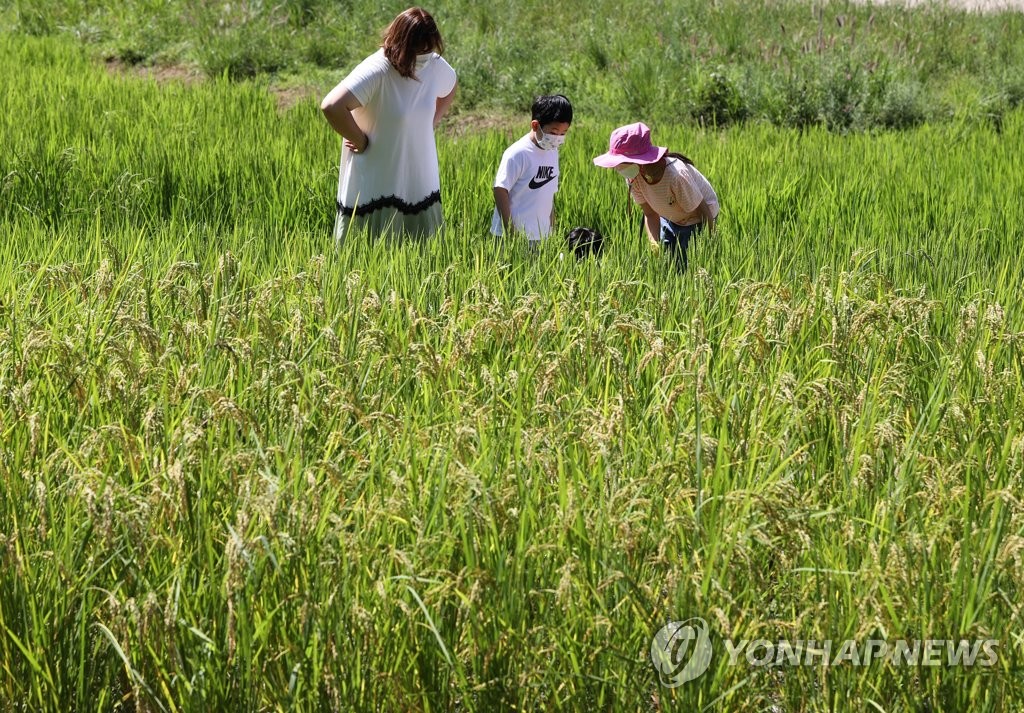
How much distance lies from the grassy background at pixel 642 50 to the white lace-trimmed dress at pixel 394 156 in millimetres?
4211

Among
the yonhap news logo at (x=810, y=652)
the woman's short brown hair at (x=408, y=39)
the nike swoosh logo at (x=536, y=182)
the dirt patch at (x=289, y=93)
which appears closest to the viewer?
the yonhap news logo at (x=810, y=652)

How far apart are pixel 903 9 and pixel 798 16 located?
1201 millimetres

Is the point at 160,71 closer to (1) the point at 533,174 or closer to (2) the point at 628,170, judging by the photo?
(1) the point at 533,174

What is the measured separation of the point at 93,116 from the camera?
6.91 m

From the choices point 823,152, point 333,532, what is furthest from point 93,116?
point 333,532

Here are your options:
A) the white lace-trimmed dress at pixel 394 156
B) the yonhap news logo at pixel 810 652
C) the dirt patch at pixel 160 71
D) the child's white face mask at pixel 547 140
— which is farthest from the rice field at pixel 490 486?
the dirt patch at pixel 160 71

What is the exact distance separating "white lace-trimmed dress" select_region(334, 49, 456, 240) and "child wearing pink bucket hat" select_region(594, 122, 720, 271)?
24.8 inches

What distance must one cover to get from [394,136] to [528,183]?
0.54m

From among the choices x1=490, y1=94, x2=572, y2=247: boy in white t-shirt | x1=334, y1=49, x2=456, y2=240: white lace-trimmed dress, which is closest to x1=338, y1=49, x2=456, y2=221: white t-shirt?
x1=334, y1=49, x2=456, y2=240: white lace-trimmed dress

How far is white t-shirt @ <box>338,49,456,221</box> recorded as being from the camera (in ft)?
13.6

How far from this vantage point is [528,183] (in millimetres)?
4473

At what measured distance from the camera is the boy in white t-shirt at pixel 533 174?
4375 millimetres

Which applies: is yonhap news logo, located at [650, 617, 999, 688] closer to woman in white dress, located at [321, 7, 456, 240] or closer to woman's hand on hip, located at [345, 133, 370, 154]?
woman in white dress, located at [321, 7, 456, 240]

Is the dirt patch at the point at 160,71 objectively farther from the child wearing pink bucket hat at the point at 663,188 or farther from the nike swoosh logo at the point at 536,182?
the child wearing pink bucket hat at the point at 663,188
